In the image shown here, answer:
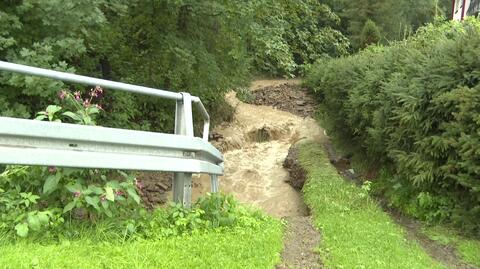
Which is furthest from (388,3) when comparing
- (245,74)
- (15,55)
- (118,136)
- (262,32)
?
(118,136)

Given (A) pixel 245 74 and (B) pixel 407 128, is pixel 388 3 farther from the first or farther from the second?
(B) pixel 407 128

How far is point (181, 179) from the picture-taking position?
15.4 ft

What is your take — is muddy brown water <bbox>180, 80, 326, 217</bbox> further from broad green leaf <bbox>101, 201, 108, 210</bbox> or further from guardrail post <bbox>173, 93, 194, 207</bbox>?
broad green leaf <bbox>101, 201, 108, 210</bbox>

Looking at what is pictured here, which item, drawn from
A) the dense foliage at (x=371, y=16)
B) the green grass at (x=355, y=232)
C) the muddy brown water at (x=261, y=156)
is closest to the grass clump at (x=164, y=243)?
the green grass at (x=355, y=232)

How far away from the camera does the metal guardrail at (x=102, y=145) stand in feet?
11.3

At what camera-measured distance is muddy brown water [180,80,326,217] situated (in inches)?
518

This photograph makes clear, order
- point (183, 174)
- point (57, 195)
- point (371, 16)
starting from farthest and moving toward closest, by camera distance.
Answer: point (371, 16), point (183, 174), point (57, 195)

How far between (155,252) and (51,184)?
2.90ft

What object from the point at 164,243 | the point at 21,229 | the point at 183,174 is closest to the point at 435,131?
the point at 183,174

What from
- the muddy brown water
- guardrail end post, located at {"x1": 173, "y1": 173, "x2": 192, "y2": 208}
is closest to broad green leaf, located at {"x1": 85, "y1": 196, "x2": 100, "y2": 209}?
guardrail end post, located at {"x1": 173, "y1": 173, "x2": 192, "y2": 208}

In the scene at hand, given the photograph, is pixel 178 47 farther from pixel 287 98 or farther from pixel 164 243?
pixel 287 98

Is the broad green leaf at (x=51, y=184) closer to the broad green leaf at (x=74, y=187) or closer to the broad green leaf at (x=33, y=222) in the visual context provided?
the broad green leaf at (x=74, y=187)

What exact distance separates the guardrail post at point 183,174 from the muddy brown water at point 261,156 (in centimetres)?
602

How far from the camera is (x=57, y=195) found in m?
3.86
